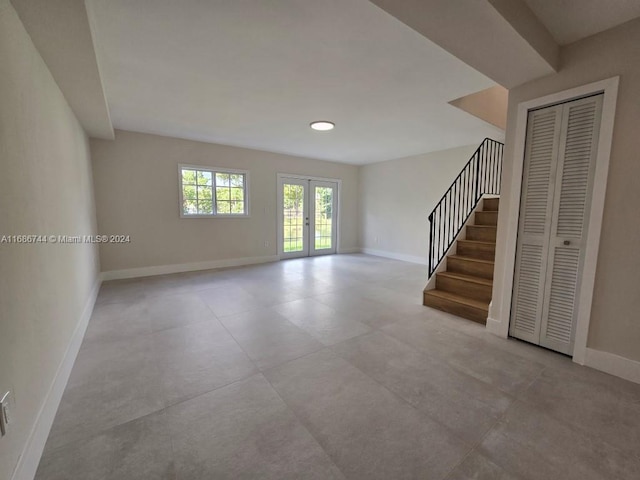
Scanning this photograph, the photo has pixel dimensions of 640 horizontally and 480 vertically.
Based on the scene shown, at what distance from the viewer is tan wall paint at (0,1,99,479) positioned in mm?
1254

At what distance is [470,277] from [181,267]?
16.6ft

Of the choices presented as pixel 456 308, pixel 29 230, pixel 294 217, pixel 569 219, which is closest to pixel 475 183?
pixel 456 308

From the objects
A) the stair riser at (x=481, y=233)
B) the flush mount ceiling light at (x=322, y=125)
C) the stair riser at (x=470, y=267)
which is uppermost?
the flush mount ceiling light at (x=322, y=125)

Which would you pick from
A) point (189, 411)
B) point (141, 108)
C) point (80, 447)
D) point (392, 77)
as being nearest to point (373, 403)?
point (189, 411)

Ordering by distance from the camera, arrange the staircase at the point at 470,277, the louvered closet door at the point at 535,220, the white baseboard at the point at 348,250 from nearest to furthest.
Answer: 1. the louvered closet door at the point at 535,220
2. the staircase at the point at 470,277
3. the white baseboard at the point at 348,250

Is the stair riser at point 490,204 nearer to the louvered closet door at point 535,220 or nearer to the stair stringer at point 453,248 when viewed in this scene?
the stair stringer at point 453,248

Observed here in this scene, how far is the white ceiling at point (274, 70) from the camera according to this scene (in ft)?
6.20

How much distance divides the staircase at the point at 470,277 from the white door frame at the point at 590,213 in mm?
333

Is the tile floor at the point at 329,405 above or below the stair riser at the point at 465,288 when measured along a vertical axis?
below

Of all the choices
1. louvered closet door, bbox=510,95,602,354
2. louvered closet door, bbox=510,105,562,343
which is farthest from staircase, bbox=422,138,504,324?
louvered closet door, bbox=510,95,602,354

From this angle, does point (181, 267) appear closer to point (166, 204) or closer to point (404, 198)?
point (166, 204)

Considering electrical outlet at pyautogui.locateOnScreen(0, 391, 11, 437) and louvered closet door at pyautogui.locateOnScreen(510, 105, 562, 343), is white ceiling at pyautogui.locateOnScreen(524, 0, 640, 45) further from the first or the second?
electrical outlet at pyautogui.locateOnScreen(0, 391, 11, 437)

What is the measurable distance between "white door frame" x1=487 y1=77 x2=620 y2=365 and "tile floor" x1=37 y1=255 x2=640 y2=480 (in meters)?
0.28

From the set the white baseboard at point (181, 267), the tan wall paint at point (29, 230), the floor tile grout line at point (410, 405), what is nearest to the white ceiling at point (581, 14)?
the floor tile grout line at point (410, 405)
